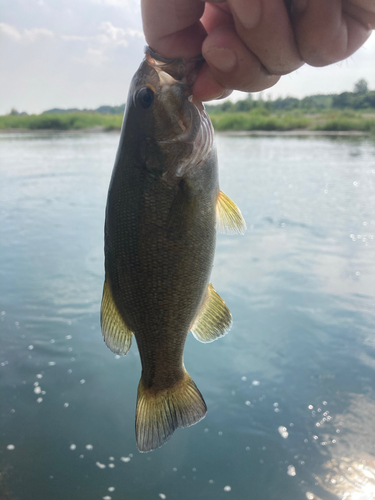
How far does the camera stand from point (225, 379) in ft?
14.4

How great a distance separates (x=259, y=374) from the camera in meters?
4.39

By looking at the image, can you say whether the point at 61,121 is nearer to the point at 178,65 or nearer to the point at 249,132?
the point at 249,132

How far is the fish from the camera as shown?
146cm

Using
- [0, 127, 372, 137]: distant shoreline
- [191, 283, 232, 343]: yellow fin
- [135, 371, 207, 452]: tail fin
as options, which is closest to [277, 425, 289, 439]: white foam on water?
[135, 371, 207, 452]: tail fin

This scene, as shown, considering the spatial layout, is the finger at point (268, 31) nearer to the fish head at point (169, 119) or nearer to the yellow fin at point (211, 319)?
the fish head at point (169, 119)

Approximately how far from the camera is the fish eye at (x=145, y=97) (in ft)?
4.84

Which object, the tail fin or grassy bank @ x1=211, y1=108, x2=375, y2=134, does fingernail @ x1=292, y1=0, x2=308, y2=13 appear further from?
grassy bank @ x1=211, y1=108, x2=375, y2=134

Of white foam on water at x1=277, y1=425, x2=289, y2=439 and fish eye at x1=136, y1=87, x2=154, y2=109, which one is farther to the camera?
white foam on water at x1=277, y1=425, x2=289, y2=439

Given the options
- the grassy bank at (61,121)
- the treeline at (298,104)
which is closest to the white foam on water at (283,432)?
the treeline at (298,104)

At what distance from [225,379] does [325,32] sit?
3908 millimetres

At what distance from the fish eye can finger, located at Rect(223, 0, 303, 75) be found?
0.45m

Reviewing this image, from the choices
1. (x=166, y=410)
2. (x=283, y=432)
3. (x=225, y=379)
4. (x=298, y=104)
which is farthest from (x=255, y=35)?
(x=298, y=104)

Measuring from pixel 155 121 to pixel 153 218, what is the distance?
387 millimetres

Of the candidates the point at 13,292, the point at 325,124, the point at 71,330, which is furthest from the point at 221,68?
the point at 325,124
